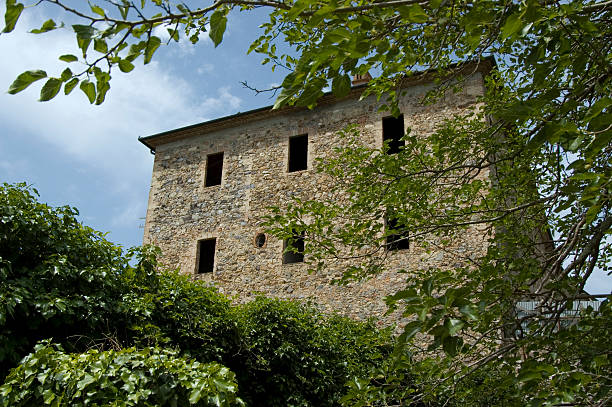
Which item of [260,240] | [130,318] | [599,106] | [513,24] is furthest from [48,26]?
[260,240]

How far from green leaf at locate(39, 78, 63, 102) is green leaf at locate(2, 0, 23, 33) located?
21 centimetres

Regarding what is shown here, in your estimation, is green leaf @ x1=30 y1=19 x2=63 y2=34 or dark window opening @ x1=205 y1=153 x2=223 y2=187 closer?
green leaf @ x1=30 y1=19 x2=63 y2=34

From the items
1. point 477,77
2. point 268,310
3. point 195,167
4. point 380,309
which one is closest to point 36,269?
point 268,310

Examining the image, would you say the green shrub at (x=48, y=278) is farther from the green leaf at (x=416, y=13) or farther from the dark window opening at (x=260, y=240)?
the dark window opening at (x=260, y=240)

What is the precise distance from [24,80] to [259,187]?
9479mm

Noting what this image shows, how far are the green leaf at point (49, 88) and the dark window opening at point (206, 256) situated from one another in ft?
32.1

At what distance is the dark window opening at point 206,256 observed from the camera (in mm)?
11617

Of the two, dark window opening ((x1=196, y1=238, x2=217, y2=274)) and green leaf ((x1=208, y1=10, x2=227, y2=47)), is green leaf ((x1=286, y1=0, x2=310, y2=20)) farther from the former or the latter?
dark window opening ((x1=196, y1=238, x2=217, y2=274))

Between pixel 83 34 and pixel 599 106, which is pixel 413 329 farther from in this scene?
pixel 83 34

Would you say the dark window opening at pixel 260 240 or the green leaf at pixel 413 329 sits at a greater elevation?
the dark window opening at pixel 260 240

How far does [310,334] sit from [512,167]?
3712mm

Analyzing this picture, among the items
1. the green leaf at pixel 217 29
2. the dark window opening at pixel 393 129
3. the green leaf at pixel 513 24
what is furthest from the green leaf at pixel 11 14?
the dark window opening at pixel 393 129

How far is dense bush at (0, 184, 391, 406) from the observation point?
446 centimetres

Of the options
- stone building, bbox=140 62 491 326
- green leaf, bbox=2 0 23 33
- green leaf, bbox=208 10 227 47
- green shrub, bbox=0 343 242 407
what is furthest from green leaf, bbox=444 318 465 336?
stone building, bbox=140 62 491 326
